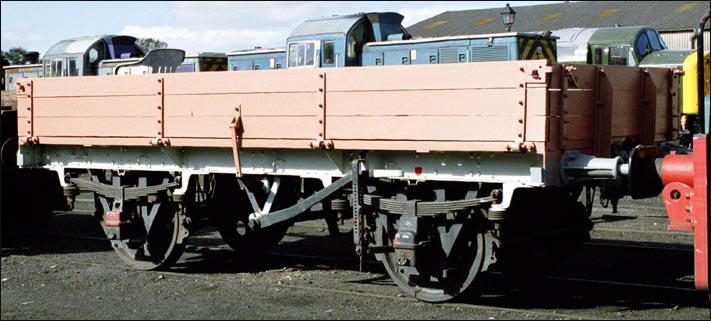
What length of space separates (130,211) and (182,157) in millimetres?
1152

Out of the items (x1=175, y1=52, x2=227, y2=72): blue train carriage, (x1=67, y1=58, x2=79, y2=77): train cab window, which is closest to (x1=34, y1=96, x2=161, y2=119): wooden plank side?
(x1=175, y1=52, x2=227, y2=72): blue train carriage

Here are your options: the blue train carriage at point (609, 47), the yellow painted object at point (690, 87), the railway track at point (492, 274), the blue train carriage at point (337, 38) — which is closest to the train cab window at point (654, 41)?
the blue train carriage at point (609, 47)

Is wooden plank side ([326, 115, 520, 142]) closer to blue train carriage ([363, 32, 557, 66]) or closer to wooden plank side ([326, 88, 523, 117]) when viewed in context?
wooden plank side ([326, 88, 523, 117])

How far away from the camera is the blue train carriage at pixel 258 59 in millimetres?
25547

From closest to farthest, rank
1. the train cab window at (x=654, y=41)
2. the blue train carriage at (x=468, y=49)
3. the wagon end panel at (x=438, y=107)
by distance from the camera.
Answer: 1. the wagon end panel at (x=438, y=107)
2. the blue train carriage at (x=468, y=49)
3. the train cab window at (x=654, y=41)

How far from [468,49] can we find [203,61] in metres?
11.3

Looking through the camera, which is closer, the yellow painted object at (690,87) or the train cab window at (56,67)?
the yellow painted object at (690,87)

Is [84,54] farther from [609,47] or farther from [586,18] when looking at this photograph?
[586,18]

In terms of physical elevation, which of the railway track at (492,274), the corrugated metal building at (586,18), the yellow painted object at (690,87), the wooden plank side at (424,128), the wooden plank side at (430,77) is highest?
the corrugated metal building at (586,18)

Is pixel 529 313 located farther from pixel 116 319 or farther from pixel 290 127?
pixel 116 319

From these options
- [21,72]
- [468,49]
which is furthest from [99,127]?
[21,72]

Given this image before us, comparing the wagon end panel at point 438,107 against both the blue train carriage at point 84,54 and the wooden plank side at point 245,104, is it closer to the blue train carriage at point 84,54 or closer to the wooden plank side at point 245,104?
the wooden plank side at point 245,104

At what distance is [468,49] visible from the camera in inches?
821

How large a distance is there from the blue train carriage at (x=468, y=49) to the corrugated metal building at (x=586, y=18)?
23.1 meters
